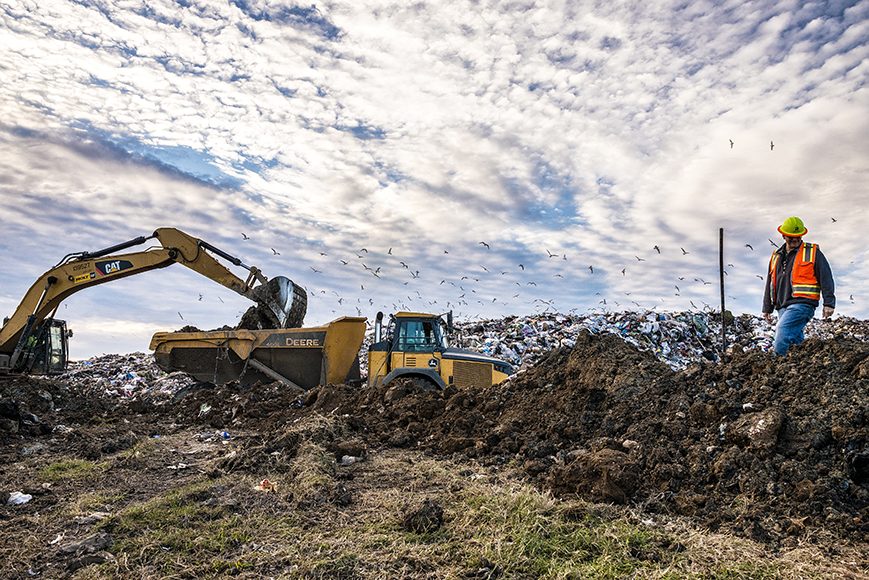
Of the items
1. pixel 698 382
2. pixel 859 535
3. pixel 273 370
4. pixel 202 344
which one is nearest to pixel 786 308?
pixel 698 382

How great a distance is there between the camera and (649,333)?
15250 millimetres

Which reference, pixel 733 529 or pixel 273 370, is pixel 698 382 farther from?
pixel 273 370

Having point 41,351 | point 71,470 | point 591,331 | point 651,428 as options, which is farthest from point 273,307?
point 651,428

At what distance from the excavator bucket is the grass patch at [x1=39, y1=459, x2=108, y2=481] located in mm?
6309

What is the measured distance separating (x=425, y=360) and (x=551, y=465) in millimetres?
4925

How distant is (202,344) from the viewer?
13172 mm

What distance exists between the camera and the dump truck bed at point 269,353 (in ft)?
39.3

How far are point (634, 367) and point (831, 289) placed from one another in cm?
221

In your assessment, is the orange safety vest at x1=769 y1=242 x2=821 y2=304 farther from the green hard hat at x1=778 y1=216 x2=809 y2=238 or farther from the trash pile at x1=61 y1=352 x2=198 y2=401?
the trash pile at x1=61 y1=352 x2=198 y2=401

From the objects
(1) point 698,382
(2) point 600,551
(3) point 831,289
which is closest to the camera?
(2) point 600,551

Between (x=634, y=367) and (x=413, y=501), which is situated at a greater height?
(x=634, y=367)

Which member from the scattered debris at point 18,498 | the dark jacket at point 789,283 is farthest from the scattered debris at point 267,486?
the dark jacket at point 789,283

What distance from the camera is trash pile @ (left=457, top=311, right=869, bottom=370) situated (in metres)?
14.6

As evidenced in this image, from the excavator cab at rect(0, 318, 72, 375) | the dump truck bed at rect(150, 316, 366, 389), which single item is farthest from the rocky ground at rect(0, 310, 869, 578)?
the excavator cab at rect(0, 318, 72, 375)
